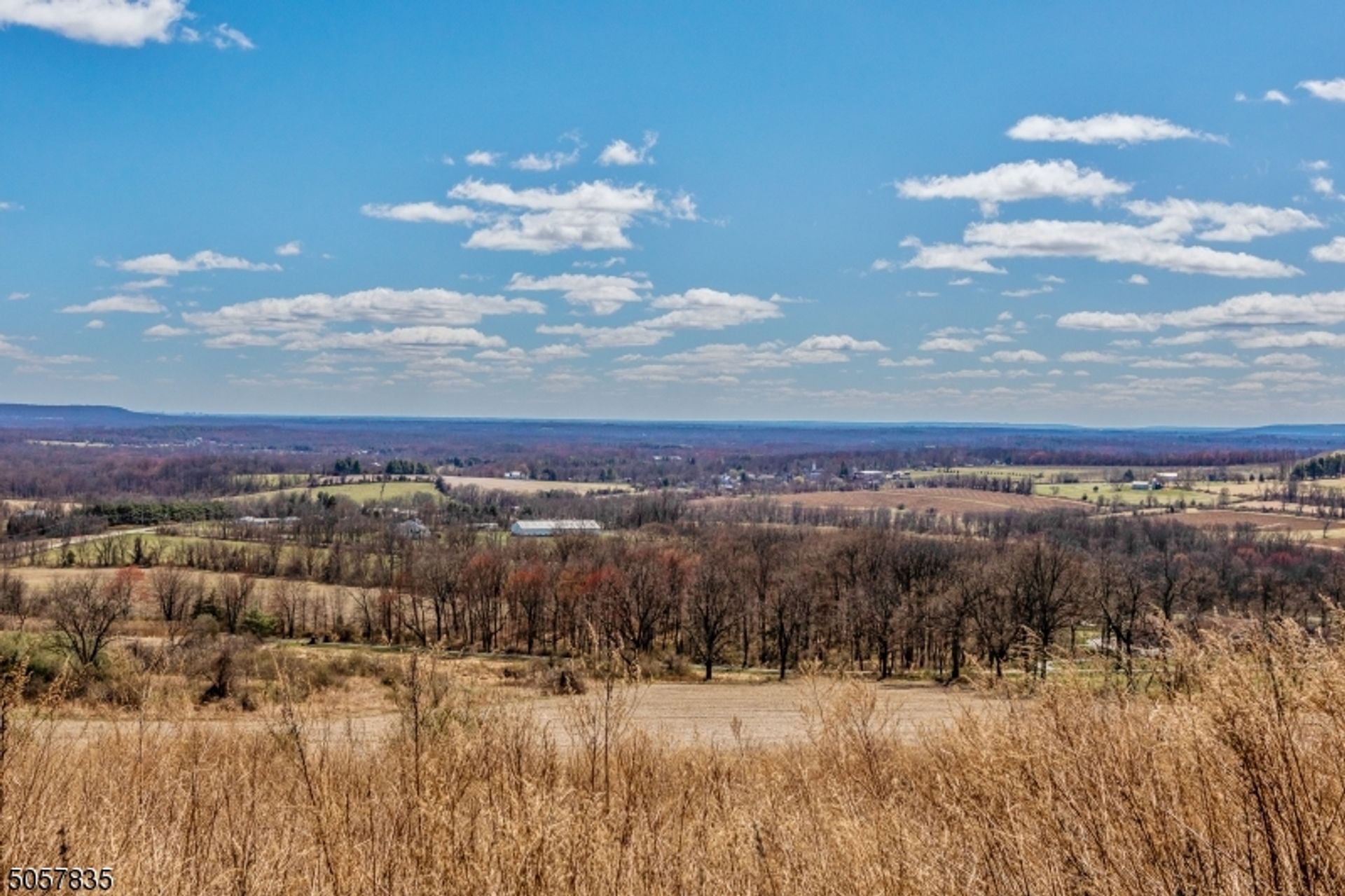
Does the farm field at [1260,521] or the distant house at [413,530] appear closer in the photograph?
the distant house at [413,530]

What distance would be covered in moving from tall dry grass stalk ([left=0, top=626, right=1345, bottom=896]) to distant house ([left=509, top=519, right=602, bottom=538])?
98433 mm

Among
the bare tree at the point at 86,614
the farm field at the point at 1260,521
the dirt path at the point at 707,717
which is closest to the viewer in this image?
the dirt path at the point at 707,717

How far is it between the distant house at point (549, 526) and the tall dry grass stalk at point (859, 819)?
98433mm

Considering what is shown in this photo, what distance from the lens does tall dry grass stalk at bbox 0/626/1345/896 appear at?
485cm

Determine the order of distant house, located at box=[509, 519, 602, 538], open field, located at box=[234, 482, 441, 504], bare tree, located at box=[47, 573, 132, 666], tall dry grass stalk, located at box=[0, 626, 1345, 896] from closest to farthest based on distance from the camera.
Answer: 1. tall dry grass stalk, located at box=[0, 626, 1345, 896]
2. bare tree, located at box=[47, 573, 132, 666]
3. distant house, located at box=[509, 519, 602, 538]
4. open field, located at box=[234, 482, 441, 504]

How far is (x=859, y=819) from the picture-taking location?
6.89 meters

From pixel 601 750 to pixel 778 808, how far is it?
367 centimetres

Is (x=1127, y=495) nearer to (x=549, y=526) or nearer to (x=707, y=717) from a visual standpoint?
(x=549, y=526)

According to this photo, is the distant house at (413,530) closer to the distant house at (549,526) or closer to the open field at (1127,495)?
the distant house at (549,526)

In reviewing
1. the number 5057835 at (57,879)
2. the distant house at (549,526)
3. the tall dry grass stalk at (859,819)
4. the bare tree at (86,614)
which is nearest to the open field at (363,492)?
the distant house at (549,526)

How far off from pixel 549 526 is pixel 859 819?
4597 inches

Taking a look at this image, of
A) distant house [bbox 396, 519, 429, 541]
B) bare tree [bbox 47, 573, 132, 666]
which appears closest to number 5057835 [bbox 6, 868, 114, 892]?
bare tree [bbox 47, 573, 132, 666]

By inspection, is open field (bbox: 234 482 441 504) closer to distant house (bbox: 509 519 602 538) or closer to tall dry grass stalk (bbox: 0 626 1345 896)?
distant house (bbox: 509 519 602 538)

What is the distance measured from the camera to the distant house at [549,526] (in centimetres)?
11244
